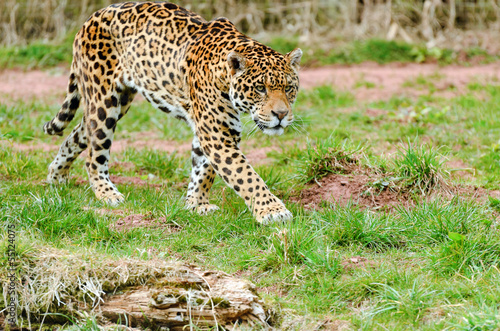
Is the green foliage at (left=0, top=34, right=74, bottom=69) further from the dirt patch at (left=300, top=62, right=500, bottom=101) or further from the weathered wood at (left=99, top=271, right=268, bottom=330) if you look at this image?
the weathered wood at (left=99, top=271, right=268, bottom=330)

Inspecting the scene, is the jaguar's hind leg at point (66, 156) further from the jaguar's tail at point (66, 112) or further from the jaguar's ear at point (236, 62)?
the jaguar's ear at point (236, 62)

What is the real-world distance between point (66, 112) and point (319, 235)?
12.9 ft

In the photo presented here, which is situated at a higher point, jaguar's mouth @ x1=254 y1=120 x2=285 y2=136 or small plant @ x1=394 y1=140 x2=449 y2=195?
jaguar's mouth @ x1=254 y1=120 x2=285 y2=136

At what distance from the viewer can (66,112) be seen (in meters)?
8.25

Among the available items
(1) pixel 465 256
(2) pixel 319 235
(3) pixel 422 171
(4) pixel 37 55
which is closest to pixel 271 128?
(2) pixel 319 235

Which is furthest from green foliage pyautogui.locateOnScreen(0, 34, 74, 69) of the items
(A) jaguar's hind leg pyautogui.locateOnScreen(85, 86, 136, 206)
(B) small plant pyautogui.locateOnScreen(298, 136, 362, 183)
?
(B) small plant pyautogui.locateOnScreen(298, 136, 362, 183)

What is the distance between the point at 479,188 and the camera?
7.32 m

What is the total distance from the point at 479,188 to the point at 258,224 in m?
2.61

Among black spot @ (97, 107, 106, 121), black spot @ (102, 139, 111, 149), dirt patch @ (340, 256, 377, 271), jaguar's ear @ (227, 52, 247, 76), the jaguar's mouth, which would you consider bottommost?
dirt patch @ (340, 256, 377, 271)

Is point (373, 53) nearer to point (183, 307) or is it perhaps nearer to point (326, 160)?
point (326, 160)

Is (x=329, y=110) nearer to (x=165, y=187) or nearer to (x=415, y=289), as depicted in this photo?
(x=165, y=187)

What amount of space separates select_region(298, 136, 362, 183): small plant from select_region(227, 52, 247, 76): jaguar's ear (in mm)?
1480

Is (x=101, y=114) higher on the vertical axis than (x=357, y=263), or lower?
higher

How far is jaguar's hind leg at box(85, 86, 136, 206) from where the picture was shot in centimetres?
782
